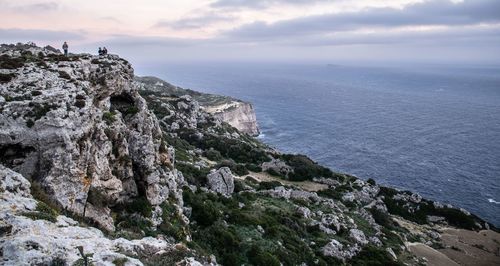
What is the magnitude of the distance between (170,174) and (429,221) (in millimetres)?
48135

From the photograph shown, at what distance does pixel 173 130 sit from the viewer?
7006cm

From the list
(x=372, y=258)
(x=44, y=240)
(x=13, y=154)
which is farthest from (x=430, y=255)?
(x=13, y=154)

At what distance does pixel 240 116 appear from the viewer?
13162 centimetres

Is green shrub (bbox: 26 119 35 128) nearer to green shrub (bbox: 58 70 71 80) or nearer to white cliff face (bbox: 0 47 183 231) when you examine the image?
white cliff face (bbox: 0 47 183 231)

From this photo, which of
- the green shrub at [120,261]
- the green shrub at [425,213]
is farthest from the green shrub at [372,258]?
the green shrub at [425,213]

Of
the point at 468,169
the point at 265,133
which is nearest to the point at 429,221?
the point at 468,169

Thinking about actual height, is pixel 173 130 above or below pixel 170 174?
below

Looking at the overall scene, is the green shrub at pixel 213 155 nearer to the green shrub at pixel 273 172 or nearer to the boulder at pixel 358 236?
the green shrub at pixel 273 172

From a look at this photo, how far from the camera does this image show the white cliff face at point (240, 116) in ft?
421

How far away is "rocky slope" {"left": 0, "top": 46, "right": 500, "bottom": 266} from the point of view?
37.7ft

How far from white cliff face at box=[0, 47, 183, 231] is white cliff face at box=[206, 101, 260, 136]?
103250mm

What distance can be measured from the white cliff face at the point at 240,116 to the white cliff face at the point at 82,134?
10325cm

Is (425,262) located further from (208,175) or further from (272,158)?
(272,158)

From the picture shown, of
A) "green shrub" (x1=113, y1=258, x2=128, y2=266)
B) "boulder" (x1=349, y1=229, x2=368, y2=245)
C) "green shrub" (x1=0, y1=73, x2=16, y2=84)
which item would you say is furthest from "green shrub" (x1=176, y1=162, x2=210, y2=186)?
"green shrub" (x1=113, y1=258, x2=128, y2=266)
